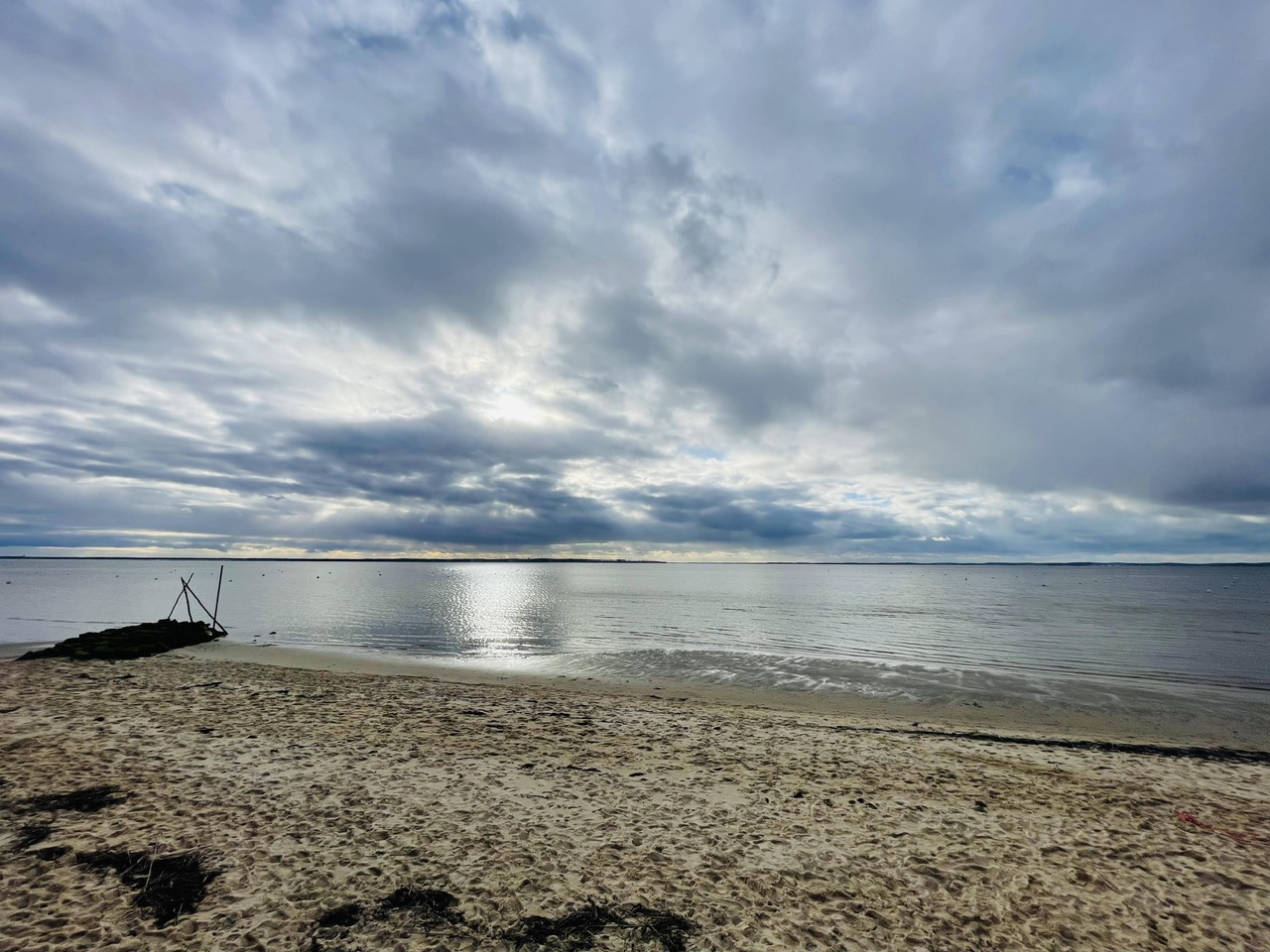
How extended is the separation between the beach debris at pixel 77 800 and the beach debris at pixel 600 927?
25.6 feet

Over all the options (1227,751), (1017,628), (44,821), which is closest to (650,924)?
(44,821)

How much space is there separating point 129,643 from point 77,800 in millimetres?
26735

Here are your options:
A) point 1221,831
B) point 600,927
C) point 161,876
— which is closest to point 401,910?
point 600,927

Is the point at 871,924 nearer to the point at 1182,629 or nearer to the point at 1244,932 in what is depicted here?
the point at 1244,932

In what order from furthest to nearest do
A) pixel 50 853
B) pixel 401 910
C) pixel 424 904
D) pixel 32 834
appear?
pixel 32 834 → pixel 50 853 → pixel 424 904 → pixel 401 910

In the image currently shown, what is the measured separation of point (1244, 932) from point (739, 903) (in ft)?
20.6

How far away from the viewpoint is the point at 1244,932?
7.36m

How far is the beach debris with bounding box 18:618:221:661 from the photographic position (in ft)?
87.7

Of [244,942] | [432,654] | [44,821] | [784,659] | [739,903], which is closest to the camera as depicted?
[244,942]

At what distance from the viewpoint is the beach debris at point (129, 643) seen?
26734mm

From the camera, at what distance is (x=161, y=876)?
25.3 ft

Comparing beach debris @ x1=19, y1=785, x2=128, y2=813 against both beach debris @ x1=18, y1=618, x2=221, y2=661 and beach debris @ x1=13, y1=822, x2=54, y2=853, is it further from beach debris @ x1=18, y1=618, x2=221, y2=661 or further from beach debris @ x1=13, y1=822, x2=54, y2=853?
beach debris @ x1=18, y1=618, x2=221, y2=661

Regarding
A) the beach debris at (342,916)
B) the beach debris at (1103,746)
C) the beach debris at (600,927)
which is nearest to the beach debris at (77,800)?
the beach debris at (342,916)

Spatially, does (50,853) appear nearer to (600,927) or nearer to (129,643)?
(600,927)
